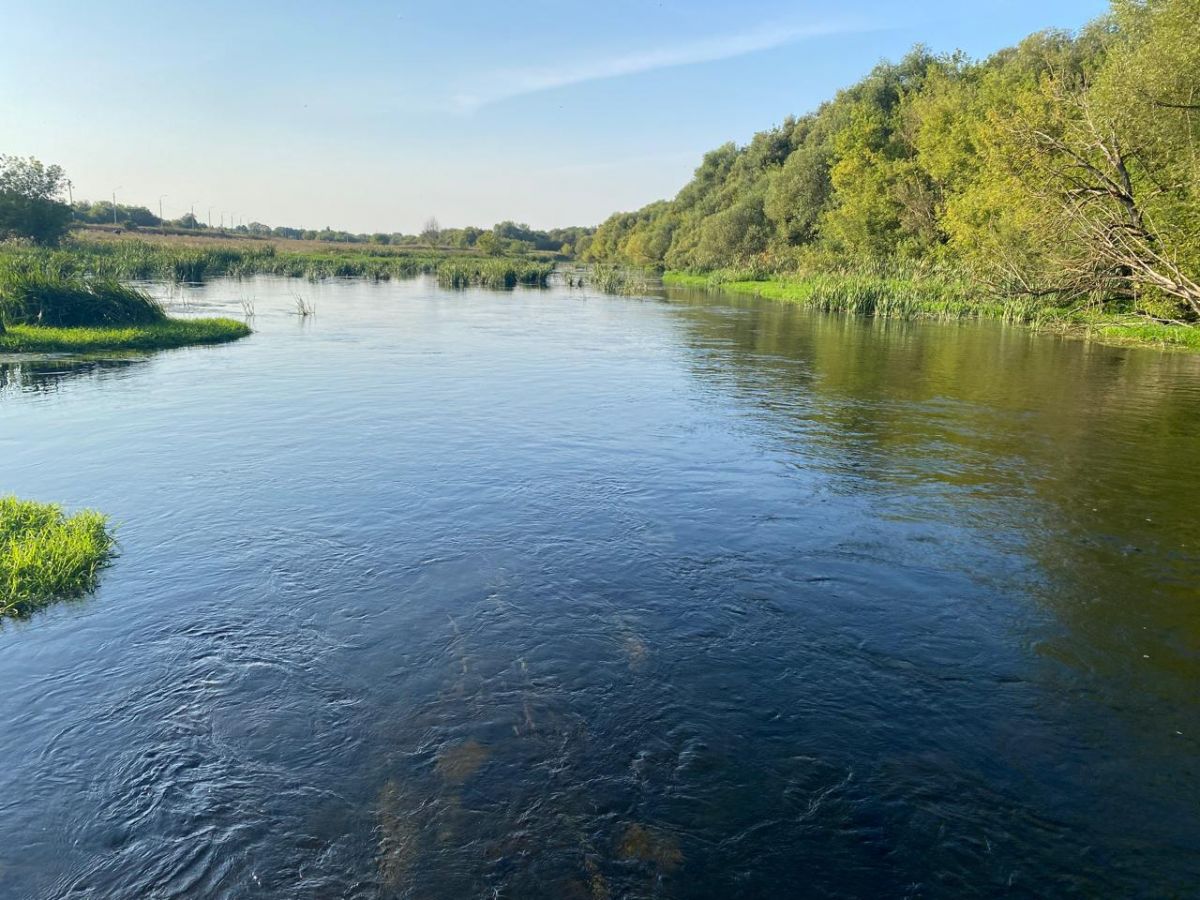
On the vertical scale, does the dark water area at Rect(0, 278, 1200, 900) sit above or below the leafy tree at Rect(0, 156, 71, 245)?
below

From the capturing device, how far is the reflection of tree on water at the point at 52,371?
24084 millimetres

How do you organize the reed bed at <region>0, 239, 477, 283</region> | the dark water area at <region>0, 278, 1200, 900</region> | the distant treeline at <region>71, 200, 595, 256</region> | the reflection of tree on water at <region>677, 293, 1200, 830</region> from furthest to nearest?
1. the distant treeline at <region>71, 200, 595, 256</region>
2. the reed bed at <region>0, 239, 477, 283</region>
3. the reflection of tree on water at <region>677, 293, 1200, 830</region>
4. the dark water area at <region>0, 278, 1200, 900</region>

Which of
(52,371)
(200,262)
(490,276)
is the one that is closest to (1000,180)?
(52,371)

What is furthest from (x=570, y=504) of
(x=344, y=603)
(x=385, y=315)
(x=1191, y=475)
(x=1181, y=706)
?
(x=385, y=315)

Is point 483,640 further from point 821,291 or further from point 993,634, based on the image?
point 821,291

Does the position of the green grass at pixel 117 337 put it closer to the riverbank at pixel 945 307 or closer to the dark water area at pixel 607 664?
the dark water area at pixel 607 664

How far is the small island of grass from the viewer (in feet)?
97.2

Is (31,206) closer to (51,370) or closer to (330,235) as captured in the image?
(51,370)

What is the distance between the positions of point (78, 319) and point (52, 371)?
670 centimetres

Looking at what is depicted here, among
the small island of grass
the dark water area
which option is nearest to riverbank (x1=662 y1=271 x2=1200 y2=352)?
the dark water area

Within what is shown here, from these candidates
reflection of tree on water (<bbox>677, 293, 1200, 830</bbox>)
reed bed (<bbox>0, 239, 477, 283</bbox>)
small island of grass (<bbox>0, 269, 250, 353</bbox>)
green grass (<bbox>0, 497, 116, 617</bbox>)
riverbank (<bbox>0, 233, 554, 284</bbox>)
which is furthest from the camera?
riverbank (<bbox>0, 233, 554, 284</bbox>)

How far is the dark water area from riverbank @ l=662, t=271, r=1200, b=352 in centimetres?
2012

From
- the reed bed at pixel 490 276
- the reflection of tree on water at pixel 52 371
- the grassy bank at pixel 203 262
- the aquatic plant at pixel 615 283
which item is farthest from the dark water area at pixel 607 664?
the reed bed at pixel 490 276

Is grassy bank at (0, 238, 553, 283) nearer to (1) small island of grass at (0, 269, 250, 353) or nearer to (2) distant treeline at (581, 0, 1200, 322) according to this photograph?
(1) small island of grass at (0, 269, 250, 353)
